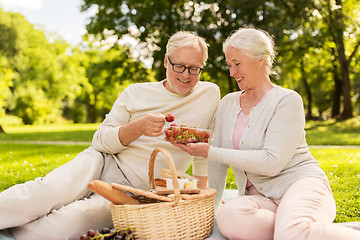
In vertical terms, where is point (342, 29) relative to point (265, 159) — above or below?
above

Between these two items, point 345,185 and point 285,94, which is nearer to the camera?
point 285,94

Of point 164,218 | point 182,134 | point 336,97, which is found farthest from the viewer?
point 336,97

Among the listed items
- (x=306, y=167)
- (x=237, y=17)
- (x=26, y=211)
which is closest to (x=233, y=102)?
(x=306, y=167)

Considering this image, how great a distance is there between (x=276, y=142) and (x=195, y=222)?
927 mm

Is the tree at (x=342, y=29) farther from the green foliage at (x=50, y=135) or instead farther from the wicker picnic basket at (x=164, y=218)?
the wicker picnic basket at (x=164, y=218)

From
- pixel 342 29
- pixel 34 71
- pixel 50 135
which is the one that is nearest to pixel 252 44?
pixel 50 135

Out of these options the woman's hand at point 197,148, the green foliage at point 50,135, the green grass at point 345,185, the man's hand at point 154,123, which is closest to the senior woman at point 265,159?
the woman's hand at point 197,148

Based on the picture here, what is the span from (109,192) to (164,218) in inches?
18.5

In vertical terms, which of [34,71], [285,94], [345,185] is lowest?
[34,71]

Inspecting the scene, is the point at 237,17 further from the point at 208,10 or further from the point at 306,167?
the point at 306,167

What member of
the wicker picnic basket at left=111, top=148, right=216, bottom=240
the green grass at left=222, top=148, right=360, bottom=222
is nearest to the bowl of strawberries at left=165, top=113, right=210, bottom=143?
the wicker picnic basket at left=111, top=148, right=216, bottom=240

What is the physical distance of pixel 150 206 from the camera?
108 inches

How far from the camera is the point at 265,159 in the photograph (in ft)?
9.82

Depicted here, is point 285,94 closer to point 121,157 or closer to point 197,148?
point 197,148
